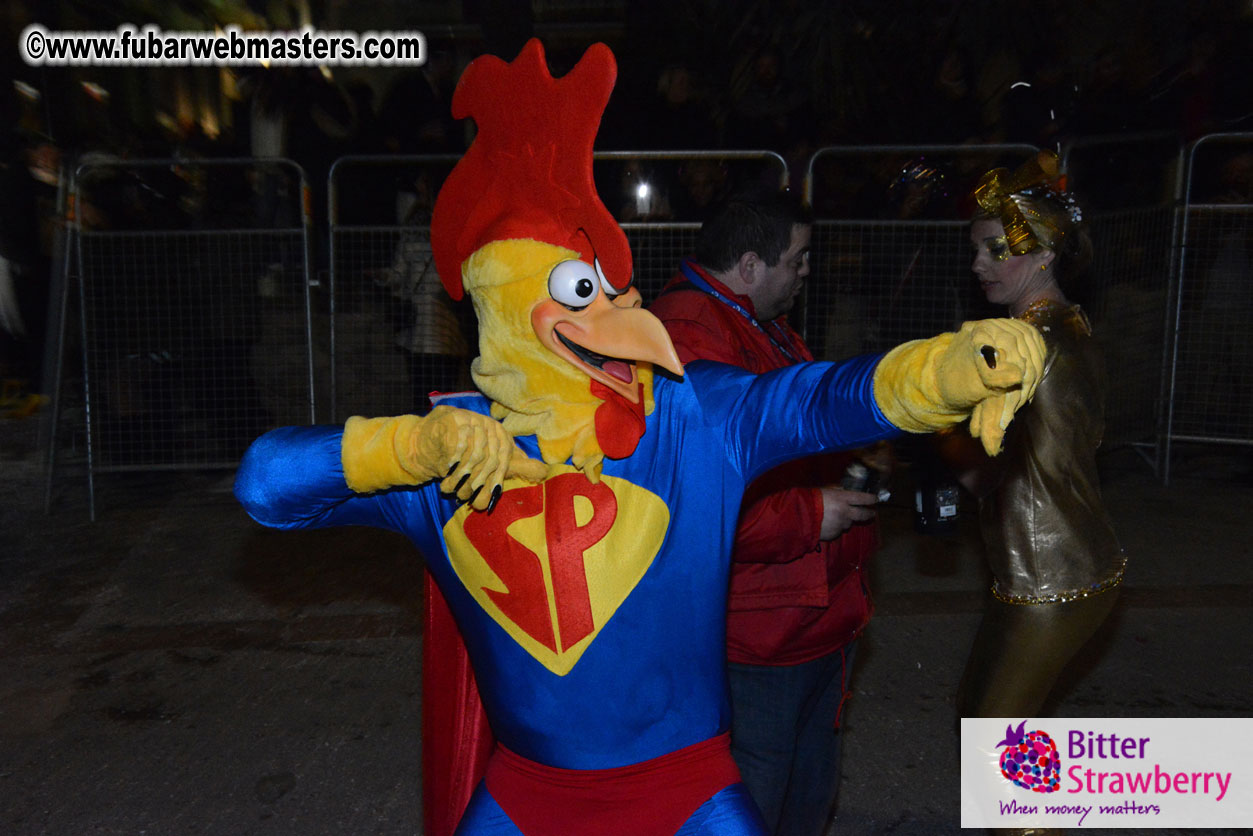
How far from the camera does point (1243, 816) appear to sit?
10.8 feet

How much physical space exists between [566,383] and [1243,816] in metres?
2.82

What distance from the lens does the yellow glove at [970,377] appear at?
1414 millimetres

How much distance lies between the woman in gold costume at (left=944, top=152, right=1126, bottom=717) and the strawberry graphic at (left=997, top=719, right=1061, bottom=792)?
0.09 m

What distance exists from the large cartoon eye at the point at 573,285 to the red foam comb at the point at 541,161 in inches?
2.1

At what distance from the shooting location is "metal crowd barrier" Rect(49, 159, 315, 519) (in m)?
6.62

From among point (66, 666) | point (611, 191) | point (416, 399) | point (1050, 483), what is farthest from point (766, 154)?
point (66, 666)

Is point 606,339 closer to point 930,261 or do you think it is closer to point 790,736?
point 790,736

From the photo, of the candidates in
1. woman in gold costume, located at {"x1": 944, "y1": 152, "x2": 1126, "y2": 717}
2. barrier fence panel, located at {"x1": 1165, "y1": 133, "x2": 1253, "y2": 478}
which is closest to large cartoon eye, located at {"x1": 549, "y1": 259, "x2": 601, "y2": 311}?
woman in gold costume, located at {"x1": 944, "y1": 152, "x2": 1126, "y2": 717}

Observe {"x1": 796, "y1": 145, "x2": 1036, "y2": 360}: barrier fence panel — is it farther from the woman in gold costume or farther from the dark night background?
the woman in gold costume

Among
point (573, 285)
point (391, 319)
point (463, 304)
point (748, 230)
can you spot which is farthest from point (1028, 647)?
point (391, 319)

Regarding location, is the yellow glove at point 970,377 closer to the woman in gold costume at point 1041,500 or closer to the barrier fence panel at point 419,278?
the woman in gold costume at point 1041,500

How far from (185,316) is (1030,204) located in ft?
18.2

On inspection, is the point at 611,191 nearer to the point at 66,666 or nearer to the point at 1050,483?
the point at 66,666

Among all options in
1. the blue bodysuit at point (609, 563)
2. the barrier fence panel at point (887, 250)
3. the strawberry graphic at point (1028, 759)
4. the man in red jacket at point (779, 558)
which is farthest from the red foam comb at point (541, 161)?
the barrier fence panel at point (887, 250)
